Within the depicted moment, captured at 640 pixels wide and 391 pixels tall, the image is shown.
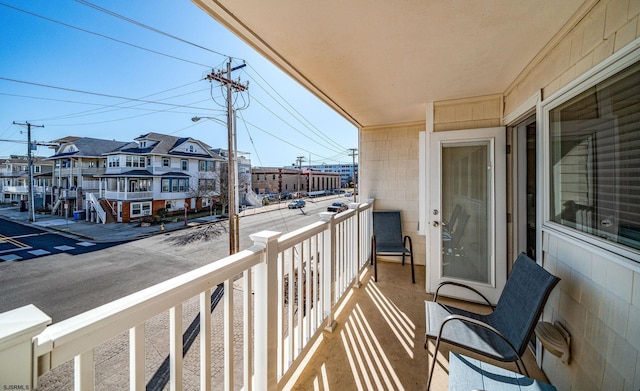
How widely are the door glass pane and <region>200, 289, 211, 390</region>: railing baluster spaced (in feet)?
9.23

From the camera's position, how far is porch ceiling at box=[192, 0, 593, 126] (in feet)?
4.56

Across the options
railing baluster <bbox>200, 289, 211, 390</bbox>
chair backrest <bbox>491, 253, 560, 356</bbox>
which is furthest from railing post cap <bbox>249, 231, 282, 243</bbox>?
chair backrest <bbox>491, 253, 560, 356</bbox>

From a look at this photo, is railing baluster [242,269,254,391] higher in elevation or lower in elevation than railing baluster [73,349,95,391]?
lower

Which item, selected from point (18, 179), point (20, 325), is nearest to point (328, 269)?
point (20, 325)

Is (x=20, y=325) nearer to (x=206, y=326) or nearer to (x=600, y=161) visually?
(x=206, y=326)

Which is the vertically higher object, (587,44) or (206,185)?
(587,44)

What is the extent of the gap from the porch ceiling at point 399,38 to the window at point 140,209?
13.0 metres

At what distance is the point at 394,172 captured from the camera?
4.14 metres

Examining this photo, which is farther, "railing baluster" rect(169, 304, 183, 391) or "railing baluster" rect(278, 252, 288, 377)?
"railing baluster" rect(278, 252, 288, 377)

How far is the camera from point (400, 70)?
2.18 m

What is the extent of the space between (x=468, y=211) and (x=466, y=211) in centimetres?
2

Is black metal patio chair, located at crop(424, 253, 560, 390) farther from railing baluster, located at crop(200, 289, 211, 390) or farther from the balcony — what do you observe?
railing baluster, located at crop(200, 289, 211, 390)

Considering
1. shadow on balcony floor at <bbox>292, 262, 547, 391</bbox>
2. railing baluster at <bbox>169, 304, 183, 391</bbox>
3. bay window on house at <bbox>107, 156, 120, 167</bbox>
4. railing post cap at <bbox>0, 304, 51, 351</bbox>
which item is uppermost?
bay window on house at <bbox>107, 156, 120, 167</bbox>

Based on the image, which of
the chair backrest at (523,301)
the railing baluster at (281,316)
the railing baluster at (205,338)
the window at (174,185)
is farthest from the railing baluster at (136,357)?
the window at (174,185)
